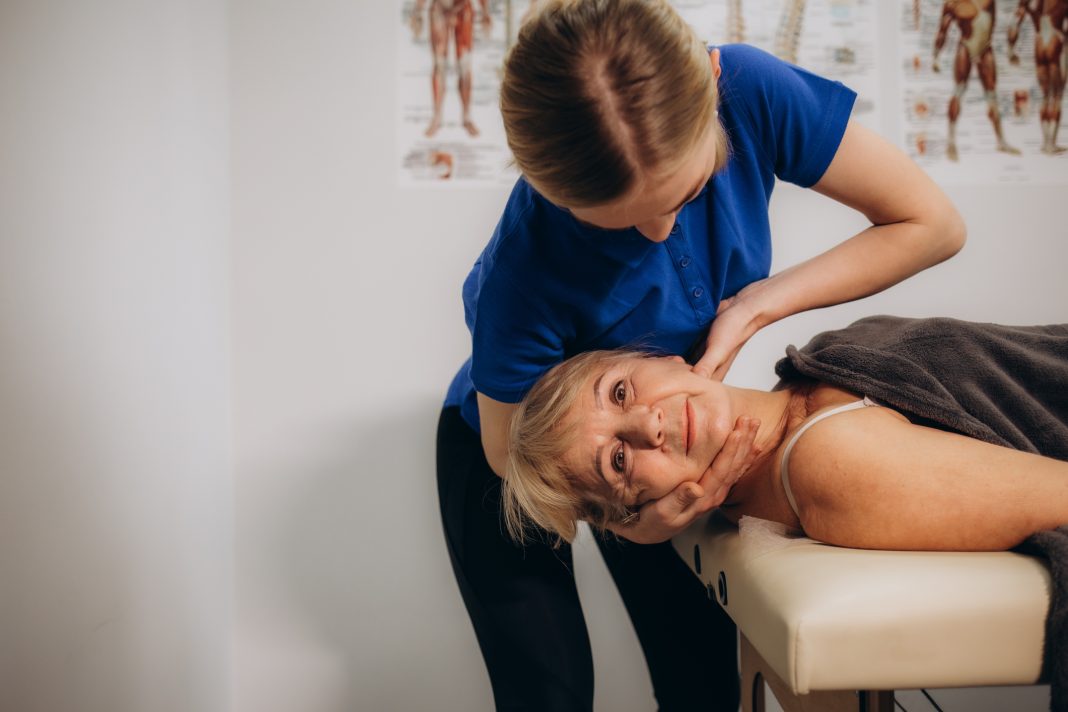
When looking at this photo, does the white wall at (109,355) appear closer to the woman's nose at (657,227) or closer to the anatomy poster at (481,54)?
the anatomy poster at (481,54)

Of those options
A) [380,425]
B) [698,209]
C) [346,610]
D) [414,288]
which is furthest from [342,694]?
Result: [698,209]

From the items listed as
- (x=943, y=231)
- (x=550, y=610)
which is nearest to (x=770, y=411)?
(x=943, y=231)

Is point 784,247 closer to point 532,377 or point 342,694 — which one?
point 532,377

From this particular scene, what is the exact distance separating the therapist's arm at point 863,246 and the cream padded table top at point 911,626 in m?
0.41

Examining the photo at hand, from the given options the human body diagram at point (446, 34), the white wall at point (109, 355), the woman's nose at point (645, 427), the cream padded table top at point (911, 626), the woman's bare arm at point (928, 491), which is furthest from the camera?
the human body diagram at point (446, 34)

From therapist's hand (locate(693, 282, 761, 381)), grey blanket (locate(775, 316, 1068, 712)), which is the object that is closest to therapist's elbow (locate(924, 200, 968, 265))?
grey blanket (locate(775, 316, 1068, 712))

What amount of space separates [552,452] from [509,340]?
0.22m

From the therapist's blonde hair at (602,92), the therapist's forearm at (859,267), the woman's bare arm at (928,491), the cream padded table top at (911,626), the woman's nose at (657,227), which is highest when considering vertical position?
the therapist's blonde hair at (602,92)

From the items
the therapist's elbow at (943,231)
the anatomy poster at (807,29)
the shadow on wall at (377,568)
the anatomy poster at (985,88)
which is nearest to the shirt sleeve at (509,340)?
the therapist's elbow at (943,231)

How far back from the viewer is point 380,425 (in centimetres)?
174

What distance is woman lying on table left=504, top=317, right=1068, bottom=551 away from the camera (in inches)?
30.7

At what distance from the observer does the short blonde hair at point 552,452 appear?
1065 millimetres

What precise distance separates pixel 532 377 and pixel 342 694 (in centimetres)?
122

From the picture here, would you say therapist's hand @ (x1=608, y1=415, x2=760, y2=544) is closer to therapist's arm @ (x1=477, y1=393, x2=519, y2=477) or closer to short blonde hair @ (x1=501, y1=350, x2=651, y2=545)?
short blonde hair @ (x1=501, y1=350, x2=651, y2=545)
